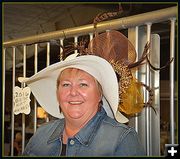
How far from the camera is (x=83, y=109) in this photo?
123 centimetres

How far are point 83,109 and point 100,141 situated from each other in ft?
0.44

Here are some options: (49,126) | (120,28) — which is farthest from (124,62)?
(49,126)

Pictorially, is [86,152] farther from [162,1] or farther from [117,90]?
[162,1]

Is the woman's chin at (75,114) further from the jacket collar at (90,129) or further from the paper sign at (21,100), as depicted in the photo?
the paper sign at (21,100)

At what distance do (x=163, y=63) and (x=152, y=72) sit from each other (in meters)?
0.05

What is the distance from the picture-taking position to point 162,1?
1264 mm

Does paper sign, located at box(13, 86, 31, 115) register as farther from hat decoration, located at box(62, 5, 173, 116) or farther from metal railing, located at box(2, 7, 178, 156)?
hat decoration, located at box(62, 5, 173, 116)

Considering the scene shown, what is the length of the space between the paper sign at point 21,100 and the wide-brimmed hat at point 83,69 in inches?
1.2

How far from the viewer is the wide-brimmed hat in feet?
3.89

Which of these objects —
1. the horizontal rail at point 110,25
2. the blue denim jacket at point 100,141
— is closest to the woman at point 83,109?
the blue denim jacket at point 100,141

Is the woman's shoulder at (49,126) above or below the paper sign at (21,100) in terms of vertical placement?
below

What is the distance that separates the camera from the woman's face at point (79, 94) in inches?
47.5

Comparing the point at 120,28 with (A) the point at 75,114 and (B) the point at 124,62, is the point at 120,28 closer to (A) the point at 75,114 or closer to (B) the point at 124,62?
(B) the point at 124,62

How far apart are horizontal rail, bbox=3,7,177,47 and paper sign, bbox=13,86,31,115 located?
0.19 meters
